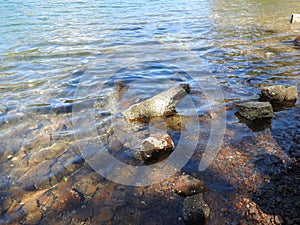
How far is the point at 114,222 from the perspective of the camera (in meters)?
3.40

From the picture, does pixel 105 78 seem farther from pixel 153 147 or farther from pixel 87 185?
pixel 87 185

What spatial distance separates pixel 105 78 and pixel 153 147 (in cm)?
422

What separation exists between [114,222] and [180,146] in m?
1.93

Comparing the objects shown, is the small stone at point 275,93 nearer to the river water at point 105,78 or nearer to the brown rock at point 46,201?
the river water at point 105,78

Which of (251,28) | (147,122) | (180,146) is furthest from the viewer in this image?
(251,28)

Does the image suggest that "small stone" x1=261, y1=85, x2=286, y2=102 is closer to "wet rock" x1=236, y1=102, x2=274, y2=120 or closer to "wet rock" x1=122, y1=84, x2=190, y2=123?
"wet rock" x1=236, y1=102, x2=274, y2=120

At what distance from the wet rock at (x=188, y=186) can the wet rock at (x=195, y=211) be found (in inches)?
12.9

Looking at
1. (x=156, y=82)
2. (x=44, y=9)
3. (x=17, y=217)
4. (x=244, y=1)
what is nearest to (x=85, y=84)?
(x=156, y=82)

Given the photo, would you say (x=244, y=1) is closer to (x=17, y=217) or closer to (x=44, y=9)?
(x=44, y=9)

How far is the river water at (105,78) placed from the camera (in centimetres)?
440

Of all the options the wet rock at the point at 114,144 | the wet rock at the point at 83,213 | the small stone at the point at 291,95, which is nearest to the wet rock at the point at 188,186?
the wet rock at the point at 83,213

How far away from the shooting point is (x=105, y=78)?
8.14 meters

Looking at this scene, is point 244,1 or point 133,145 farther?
point 244,1

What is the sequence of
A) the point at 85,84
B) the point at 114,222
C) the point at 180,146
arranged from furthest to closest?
the point at 85,84
the point at 180,146
the point at 114,222
